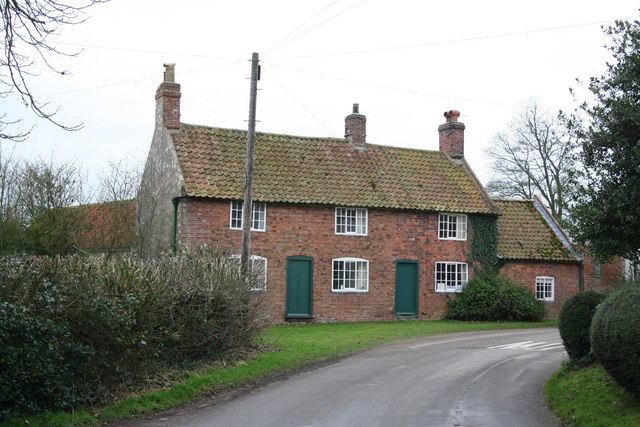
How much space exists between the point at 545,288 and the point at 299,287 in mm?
12664

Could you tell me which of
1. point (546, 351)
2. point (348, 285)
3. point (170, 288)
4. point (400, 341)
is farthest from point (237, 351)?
point (348, 285)

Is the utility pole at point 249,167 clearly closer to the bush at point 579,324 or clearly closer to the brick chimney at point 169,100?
the brick chimney at point 169,100

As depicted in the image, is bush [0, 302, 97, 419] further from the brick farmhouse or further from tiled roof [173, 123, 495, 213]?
tiled roof [173, 123, 495, 213]

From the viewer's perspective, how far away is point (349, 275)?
3156 cm

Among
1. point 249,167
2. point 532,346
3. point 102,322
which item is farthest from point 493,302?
point 102,322

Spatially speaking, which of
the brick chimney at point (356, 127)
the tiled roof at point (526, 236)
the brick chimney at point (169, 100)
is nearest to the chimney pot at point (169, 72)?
the brick chimney at point (169, 100)

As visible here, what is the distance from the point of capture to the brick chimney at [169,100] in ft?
100

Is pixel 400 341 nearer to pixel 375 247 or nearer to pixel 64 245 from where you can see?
pixel 375 247

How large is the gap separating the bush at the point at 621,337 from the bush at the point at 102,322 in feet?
26.1

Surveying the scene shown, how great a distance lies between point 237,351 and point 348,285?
1379 centimetres

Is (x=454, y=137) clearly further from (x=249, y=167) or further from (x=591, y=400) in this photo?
(x=591, y=400)

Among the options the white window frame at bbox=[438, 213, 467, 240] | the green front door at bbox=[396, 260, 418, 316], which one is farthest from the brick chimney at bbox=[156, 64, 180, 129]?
the white window frame at bbox=[438, 213, 467, 240]

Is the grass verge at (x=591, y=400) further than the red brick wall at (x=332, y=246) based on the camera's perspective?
No

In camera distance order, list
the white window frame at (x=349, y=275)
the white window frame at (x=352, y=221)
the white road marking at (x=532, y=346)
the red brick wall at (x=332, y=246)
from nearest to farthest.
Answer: the white road marking at (x=532, y=346), the red brick wall at (x=332, y=246), the white window frame at (x=349, y=275), the white window frame at (x=352, y=221)
